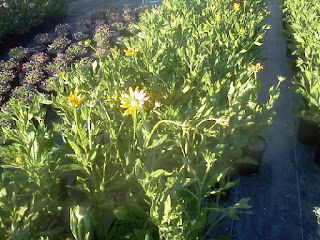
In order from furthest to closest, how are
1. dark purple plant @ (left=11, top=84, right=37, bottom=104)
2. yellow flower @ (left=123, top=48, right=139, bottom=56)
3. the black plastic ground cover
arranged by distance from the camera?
dark purple plant @ (left=11, top=84, right=37, bottom=104) → yellow flower @ (left=123, top=48, right=139, bottom=56) → the black plastic ground cover

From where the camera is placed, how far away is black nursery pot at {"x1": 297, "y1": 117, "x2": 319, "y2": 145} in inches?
116

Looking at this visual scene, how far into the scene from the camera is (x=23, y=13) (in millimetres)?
4953

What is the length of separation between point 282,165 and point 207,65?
3.06 ft

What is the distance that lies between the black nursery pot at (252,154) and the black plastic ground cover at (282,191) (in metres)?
0.05

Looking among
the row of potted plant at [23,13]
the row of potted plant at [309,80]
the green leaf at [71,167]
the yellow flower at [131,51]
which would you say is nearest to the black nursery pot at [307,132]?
the row of potted plant at [309,80]

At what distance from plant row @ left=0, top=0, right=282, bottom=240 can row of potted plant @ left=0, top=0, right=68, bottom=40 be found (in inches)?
99.6

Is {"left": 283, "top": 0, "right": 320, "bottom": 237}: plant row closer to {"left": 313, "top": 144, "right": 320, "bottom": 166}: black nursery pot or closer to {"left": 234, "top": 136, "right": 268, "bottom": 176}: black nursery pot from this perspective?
{"left": 313, "top": 144, "right": 320, "bottom": 166}: black nursery pot

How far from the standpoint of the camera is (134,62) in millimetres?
2574

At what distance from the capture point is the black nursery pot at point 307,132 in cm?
295

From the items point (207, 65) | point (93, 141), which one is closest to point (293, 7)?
point (207, 65)

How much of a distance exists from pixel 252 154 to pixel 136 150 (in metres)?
0.95

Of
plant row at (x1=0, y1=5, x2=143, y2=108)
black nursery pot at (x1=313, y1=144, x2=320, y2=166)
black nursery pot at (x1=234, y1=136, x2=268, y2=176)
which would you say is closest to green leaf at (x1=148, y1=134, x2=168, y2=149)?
black nursery pot at (x1=234, y1=136, x2=268, y2=176)

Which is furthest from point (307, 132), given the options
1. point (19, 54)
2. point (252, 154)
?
point (19, 54)

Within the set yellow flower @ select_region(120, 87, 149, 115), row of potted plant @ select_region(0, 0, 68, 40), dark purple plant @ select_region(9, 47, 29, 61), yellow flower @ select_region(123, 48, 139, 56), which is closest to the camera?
yellow flower @ select_region(120, 87, 149, 115)
